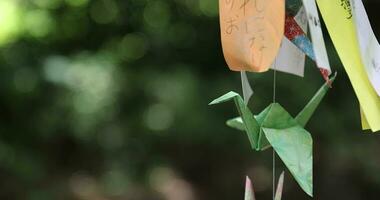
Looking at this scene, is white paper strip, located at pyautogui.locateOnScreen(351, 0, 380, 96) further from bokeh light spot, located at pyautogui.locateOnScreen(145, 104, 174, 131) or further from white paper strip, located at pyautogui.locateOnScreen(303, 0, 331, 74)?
bokeh light spot, located at pyautogui.locateOnScreen(145, 104, 174, 131)

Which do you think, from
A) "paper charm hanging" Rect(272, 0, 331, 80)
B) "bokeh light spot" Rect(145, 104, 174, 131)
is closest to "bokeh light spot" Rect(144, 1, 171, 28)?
"bokeh light spot" Rect(145, 104, 174, 131)

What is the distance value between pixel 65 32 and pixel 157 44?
267mm

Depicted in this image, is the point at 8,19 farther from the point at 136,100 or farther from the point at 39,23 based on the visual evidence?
the point at 136,100

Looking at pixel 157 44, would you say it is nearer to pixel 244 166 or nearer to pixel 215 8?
pixel 215 8

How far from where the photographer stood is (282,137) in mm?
370

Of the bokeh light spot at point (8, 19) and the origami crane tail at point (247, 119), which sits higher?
the bokeh light spot at point (8, 19)

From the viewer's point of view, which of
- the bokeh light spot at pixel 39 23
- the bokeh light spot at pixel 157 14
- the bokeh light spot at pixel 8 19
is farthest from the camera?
the bokeh light spot at pixel 157 14

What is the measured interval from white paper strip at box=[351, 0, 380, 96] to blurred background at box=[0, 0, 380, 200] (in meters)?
1.31

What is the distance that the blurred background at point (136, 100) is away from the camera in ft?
5.88

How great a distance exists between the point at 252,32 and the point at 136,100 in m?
1.57

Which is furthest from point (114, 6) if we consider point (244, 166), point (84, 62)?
point (244, 166)

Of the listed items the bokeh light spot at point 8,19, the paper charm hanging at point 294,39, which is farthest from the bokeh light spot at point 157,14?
the paper charm hanging at point 294,39

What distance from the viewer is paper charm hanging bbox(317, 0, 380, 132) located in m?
0.37

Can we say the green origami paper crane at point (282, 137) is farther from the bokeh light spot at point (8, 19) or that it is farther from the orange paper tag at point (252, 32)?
the bokeh light spot at point (8, 19)
